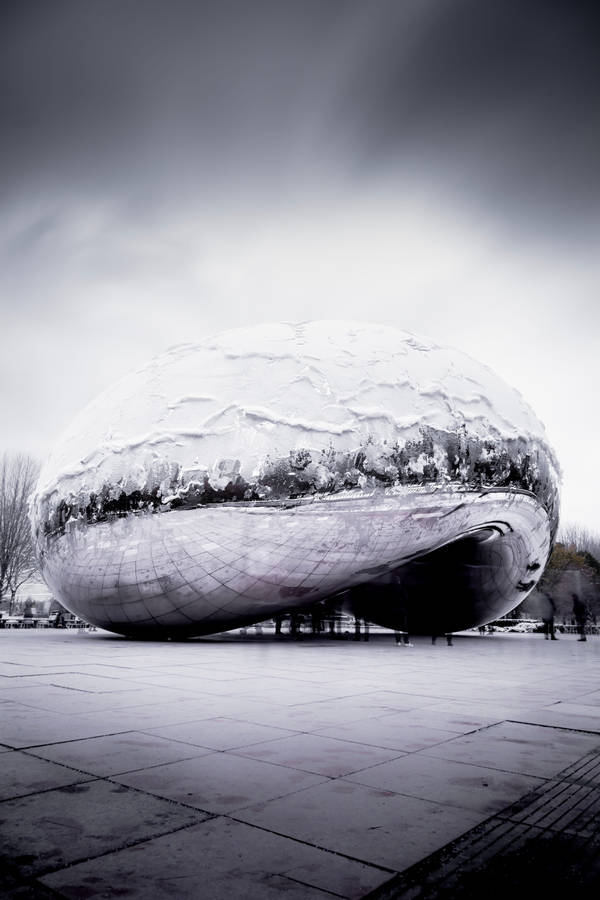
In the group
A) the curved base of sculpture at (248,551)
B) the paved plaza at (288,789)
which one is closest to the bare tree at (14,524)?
the curved base of sculpture at (248,551)

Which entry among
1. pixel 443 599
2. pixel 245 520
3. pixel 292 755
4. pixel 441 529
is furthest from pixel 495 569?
pixel 292 755

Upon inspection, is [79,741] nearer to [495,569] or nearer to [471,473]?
[471,473]

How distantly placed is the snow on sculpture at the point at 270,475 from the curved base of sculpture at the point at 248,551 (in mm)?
28

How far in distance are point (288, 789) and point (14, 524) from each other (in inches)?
1311

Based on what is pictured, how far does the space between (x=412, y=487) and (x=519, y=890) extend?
9.97 meters

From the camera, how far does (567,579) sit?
80.1ft

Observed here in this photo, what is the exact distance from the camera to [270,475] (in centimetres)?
1142

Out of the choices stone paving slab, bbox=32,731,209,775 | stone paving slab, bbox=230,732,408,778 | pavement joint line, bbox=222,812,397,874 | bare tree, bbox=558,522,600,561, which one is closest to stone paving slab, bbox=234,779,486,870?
pavement joint line, bbox=222,812,397,874

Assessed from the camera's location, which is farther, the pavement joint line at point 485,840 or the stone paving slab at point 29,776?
the stone paving slab at point 29,776

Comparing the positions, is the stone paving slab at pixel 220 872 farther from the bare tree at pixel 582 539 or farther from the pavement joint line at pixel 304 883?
the bare tree at pixel 582 539

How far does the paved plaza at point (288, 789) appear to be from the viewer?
87.7 inches

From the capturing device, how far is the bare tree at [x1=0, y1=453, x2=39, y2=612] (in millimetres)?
32812

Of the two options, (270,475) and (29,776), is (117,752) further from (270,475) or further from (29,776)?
(270,475)

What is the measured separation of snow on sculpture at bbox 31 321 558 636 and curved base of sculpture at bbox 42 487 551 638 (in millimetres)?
28
